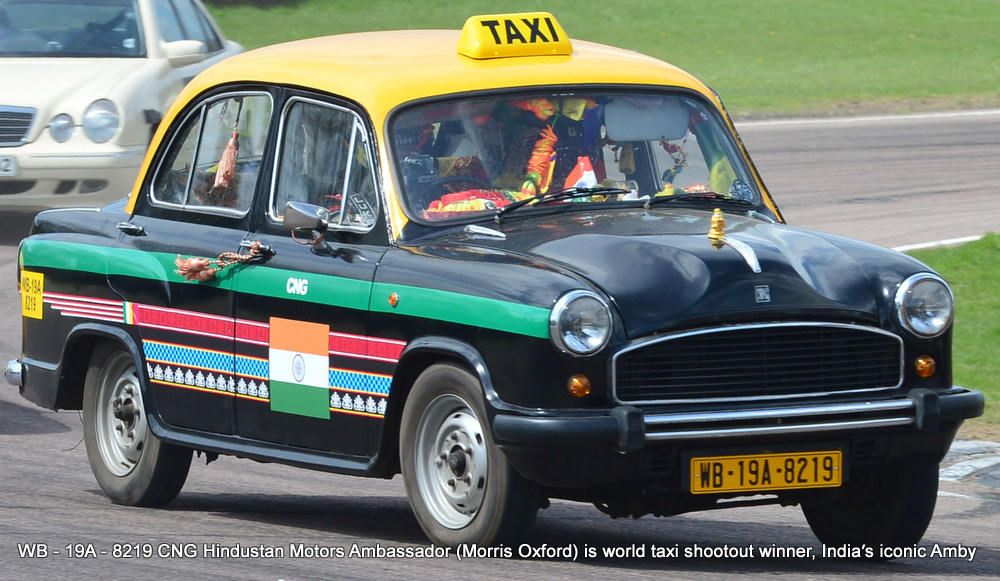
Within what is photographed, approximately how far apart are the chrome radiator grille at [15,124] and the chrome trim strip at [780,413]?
9655 millimetres

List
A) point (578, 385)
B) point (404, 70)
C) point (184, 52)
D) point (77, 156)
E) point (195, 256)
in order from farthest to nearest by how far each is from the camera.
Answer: point (184, 52)
point (77, 156)
point (195, 256)
point (404, 70)
point (578, 385)

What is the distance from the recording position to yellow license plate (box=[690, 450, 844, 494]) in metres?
6.42

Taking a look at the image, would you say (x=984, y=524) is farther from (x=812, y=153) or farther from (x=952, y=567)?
(x=812, y=153)

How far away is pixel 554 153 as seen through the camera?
748cm

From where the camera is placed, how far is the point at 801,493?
679cm

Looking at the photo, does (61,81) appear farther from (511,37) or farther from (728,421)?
(728,421)

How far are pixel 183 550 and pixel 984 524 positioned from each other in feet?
10.5

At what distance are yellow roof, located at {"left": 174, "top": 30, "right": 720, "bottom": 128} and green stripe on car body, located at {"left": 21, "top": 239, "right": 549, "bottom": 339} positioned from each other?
26.8 inches

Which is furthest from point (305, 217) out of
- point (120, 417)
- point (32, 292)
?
point (32, 292)

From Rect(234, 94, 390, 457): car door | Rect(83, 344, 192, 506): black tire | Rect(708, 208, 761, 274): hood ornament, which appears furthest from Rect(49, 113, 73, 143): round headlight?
Rect(708, 208, 761, 274): hood ornament

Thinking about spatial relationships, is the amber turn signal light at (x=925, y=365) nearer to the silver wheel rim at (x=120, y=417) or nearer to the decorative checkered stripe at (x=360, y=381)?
the decorative checkered stripe at (x=360, y=381)

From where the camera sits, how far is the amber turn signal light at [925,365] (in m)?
6.77

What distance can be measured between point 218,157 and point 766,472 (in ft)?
9.26

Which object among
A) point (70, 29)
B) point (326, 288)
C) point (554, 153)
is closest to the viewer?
point (326, 288)
